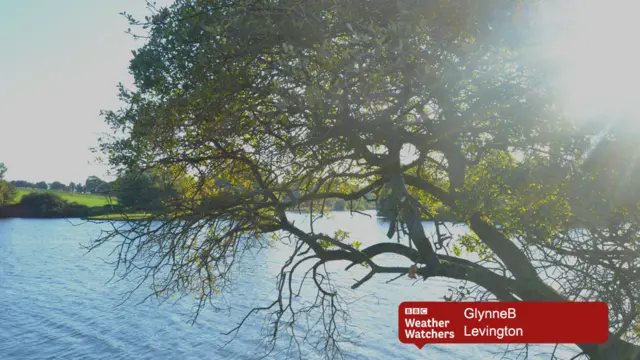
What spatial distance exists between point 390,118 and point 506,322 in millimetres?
4653

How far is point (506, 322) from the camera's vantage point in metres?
9.30

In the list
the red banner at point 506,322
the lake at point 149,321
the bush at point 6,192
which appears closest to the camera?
the red banner at point 506,322

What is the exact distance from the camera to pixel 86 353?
21.8 m

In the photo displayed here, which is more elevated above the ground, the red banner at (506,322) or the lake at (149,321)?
the red banner at (506,322)

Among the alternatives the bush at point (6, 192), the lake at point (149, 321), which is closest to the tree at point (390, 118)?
the lake at point (149, 321)

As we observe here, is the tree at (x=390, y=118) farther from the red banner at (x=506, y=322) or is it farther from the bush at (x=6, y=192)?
the bush at (x=6, y=192)

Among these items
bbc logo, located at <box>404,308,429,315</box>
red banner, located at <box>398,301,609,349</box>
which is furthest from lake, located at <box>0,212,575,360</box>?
bbc logo, located at <box>404,308,429,315</box>

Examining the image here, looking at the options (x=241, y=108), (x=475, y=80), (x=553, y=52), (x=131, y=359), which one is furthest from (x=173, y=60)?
(x=131, y=359)

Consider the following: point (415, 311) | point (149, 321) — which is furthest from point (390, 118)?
point (149, 321)

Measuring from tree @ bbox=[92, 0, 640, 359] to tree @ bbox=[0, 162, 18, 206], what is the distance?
10981cm

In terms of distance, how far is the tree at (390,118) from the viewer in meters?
6.80

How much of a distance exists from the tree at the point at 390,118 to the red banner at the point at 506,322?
0.98 ft

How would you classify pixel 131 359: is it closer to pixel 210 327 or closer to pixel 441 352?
pixel 210 327

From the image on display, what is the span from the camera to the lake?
22.1 metres
